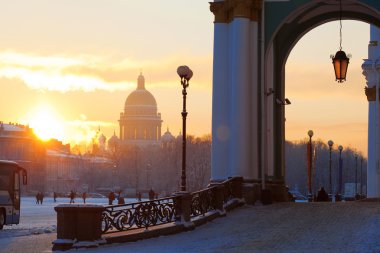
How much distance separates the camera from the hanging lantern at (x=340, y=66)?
92.4 feet

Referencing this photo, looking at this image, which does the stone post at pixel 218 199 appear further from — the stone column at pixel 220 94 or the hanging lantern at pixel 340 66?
the hanging lantern at pixel 340 66

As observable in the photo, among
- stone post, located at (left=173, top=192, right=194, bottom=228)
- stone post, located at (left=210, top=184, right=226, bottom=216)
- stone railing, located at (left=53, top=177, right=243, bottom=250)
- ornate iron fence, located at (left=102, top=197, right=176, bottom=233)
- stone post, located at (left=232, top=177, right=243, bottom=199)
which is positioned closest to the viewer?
stone railing, located at (left=53, top=177, right=243, bottom=250)

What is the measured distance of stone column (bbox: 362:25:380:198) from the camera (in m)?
51.4

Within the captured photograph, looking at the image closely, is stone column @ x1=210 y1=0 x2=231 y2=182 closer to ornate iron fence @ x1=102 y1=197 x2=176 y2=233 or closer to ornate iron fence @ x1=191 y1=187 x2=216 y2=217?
ornate iron fence @ x1=191 y1=187 x2=216 y2=217

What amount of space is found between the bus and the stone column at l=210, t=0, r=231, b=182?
1029 cm

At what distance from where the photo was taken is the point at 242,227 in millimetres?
28047

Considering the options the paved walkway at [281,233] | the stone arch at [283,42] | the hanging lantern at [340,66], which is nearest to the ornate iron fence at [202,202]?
the paved walkway at [281,233]

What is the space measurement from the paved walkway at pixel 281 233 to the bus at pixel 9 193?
10.1 meters

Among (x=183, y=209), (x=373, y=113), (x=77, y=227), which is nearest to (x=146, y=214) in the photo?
(x=183, y=209)

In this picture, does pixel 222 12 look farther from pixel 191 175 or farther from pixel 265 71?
pixel 191 175

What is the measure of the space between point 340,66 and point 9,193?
61.9 ft

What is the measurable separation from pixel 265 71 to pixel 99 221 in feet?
36.0

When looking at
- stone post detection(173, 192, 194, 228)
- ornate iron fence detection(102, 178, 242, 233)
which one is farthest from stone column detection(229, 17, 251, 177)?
stone post detection(173, 192, 194, 228)

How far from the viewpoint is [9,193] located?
141 feet
